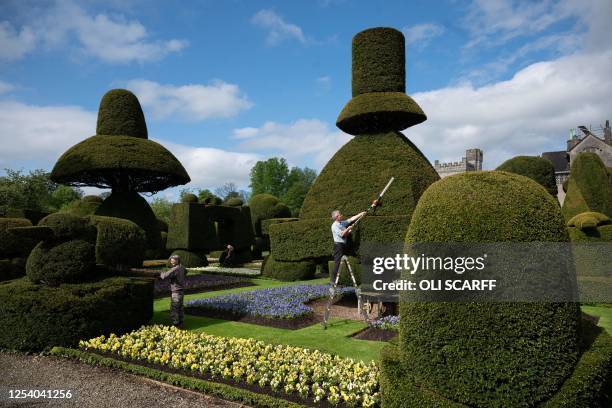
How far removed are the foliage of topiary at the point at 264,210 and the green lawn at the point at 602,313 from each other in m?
23.8

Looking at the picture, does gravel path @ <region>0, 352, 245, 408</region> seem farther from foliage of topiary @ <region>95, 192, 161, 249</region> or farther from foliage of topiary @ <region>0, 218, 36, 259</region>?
foliage of topiary @ <region>95, 192, 161, 249</region>

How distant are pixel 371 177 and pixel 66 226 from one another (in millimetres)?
9035

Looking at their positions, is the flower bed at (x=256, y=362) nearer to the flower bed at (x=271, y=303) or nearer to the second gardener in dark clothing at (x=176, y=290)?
the second gardener in dark clothing at (x=176, y=290)

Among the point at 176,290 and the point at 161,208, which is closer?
the point at 176,290

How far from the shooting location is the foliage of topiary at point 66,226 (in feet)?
26.3

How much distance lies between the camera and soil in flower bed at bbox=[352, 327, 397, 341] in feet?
26.4

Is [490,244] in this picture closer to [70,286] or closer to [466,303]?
[466,303]

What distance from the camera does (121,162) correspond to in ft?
70.0

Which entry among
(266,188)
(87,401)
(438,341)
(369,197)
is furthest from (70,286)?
(266,188)

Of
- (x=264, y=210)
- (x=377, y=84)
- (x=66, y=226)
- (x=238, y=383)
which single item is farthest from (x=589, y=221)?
(x=264, y=210)

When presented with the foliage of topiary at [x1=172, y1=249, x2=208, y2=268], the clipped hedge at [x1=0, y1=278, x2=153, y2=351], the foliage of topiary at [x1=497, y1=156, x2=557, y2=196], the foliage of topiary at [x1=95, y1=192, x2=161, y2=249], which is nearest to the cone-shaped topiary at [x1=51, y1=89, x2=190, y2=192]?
the foliage of topiary at [x1=95, y1=192, x2=161, y2=249]

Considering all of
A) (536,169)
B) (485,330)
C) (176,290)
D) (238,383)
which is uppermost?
(536,169)

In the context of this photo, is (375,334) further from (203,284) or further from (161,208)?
(161,208)

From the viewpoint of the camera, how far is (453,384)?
11.5ft
